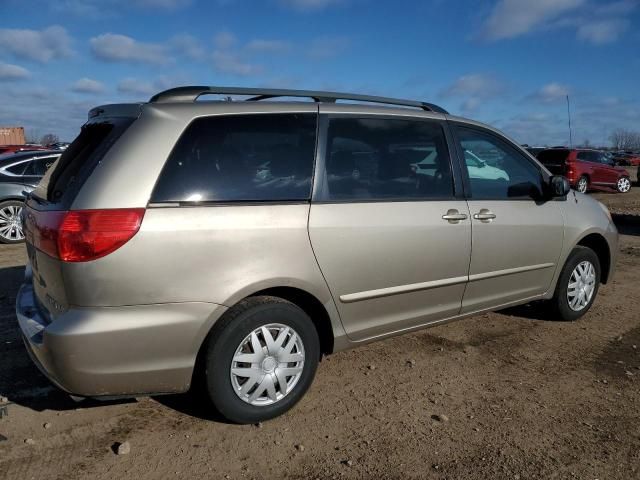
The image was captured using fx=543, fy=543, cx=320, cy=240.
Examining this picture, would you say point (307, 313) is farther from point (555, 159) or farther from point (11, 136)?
point (11, 136)

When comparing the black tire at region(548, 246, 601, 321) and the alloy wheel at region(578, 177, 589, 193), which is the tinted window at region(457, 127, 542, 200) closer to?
the black tire at region(548, 246, 601, 321)

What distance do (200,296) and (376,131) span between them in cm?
158

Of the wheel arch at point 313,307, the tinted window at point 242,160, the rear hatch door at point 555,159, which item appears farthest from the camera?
the rear hatch door at point 555,159

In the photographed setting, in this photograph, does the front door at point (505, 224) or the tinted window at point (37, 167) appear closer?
the front door at point (505, 224)

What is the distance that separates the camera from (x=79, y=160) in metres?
2.91

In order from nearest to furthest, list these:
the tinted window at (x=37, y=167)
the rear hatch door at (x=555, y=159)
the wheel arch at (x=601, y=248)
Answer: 1. the wheel arch at (x=601, y=248)
2. the tinted window at (x=37, y=167)
3. the rear hatch door at (x=555, y=159)

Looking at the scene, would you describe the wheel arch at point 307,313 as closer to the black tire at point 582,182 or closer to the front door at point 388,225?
the front door at point 388,225

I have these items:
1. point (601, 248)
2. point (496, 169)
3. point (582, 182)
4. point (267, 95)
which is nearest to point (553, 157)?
point (582, 182)

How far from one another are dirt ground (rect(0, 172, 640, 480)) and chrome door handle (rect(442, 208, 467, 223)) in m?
1.06

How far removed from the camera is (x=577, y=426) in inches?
120

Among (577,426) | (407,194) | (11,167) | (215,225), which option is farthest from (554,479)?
(11,167)

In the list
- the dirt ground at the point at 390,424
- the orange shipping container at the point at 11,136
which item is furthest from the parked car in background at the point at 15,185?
the orange shipping container at the point at 11,136

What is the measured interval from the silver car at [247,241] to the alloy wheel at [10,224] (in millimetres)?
6393

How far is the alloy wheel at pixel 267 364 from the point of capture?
2.91 meters
